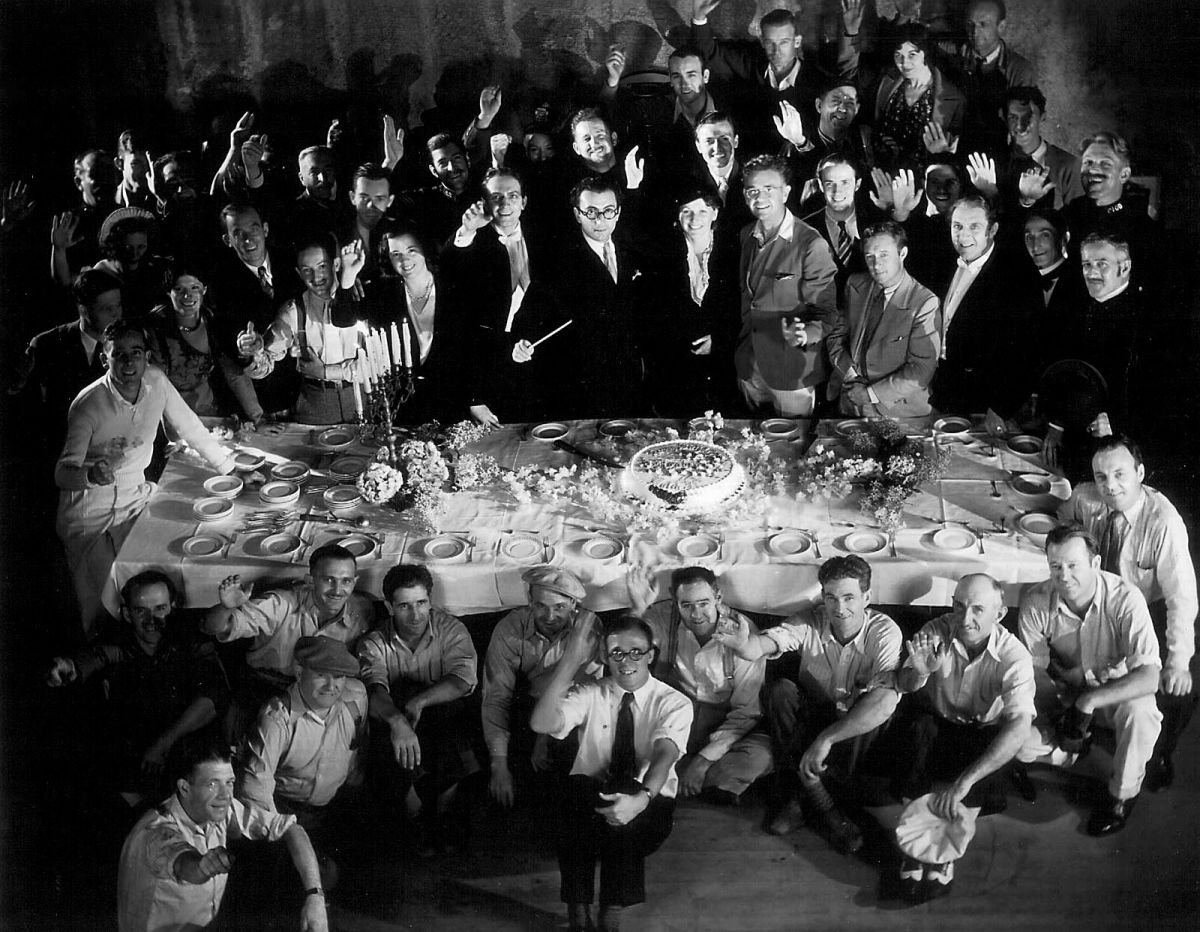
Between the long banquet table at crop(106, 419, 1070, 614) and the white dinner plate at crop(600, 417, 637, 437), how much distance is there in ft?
2.08

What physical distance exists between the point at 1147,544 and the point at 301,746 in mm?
3409

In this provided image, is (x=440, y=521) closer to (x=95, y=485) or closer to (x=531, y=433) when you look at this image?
(x=531, y=433)

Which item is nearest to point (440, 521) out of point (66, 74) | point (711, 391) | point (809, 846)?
point (711, 391)

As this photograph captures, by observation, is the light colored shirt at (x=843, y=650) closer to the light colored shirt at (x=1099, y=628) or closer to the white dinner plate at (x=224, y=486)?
the light colored shirt at (x=1099, y=628)

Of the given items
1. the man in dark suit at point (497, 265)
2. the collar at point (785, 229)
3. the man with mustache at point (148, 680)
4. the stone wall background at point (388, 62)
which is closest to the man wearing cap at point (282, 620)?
the man with mustache at point (148, 680)

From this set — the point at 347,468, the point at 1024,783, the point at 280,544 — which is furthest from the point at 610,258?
the point at 1024,783

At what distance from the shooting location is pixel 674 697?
5621mm

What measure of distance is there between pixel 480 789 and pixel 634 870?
0.70 m

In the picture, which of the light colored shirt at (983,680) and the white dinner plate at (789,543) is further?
the white dinner plate at (789,543)

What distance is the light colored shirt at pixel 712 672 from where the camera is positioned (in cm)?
560

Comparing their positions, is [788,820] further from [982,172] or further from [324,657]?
[982,172]

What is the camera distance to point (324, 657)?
5.67 m

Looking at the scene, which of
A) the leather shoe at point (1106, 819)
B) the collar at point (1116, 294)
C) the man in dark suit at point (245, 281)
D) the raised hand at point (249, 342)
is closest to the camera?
the leather shoe at point (1106, 819)

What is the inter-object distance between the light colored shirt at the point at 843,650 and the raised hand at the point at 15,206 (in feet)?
11.8
